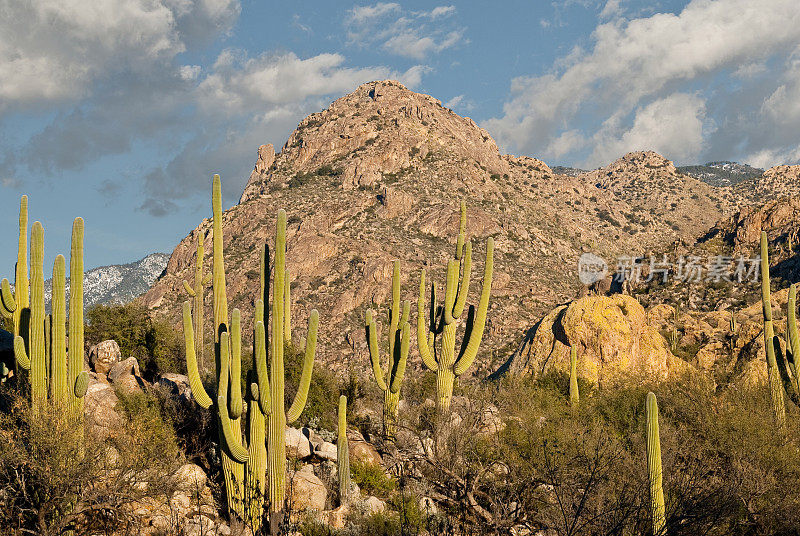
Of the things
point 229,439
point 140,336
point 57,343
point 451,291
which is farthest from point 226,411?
point 140,336

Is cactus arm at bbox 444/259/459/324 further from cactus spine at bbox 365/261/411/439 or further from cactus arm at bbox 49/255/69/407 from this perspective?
cactus arm at bbox 49/255/69/407

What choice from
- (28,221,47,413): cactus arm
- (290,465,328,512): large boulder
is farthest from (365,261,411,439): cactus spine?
(28,221,47,413): cactus arm

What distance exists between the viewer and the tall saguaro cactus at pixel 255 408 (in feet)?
39.8

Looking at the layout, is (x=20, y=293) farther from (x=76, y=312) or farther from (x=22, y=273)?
(x=76, y=312)

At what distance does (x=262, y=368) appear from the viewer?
12352mm

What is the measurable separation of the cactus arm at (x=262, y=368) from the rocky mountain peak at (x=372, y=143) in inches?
→ 2637

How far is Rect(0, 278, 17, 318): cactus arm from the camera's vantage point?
1383cm

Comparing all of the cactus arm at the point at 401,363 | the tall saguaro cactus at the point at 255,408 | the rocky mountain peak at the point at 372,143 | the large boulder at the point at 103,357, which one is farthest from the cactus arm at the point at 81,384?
the rocky mountain peak at the point at 372,143

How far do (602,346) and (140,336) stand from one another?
61.1 ft

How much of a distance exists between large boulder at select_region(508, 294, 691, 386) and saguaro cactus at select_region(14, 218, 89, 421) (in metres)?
19.8

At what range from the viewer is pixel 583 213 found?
91.2 metres

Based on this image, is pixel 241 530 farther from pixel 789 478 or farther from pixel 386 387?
pixel 789 478

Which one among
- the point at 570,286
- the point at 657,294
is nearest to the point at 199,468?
the point at 657,294

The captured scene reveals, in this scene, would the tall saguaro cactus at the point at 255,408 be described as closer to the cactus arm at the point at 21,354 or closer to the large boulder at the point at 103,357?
the cactus arm at the point at 21,354
